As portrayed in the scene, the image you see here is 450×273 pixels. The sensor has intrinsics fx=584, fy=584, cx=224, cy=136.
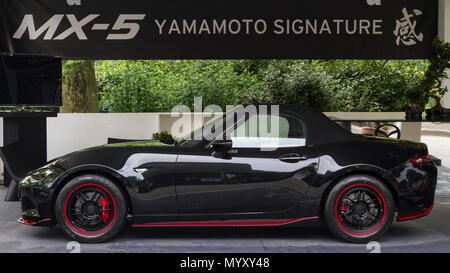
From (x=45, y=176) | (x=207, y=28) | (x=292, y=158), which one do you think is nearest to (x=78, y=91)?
(x=207, y=28)

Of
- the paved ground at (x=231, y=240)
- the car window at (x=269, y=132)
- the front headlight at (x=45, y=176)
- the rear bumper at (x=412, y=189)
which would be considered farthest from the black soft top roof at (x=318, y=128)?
the front headlight at (x=45, y=176)

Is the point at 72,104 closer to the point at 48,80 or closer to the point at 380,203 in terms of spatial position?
the point at 48,80

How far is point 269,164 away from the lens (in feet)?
17.8

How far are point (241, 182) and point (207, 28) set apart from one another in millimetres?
4854

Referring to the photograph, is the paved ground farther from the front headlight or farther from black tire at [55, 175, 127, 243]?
the front headlight

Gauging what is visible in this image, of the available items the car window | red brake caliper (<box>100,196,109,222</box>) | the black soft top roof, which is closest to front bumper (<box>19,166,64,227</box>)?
red brake caliper (<box>100,196,109,222</box>)

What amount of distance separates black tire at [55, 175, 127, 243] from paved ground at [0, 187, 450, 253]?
0.13m

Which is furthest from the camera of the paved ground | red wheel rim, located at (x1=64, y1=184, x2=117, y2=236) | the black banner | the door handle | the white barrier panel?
the white barrier panel

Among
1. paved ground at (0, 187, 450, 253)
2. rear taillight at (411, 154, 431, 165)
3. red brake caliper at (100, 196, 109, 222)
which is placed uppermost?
rear taillight at (411, 154, 431, 165)

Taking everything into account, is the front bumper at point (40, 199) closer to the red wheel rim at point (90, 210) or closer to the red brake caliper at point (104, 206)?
the red wheel rim at point (90, 210)

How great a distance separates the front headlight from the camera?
5.40 m

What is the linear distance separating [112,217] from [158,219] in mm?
423

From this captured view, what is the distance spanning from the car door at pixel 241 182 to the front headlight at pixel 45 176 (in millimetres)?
1133
